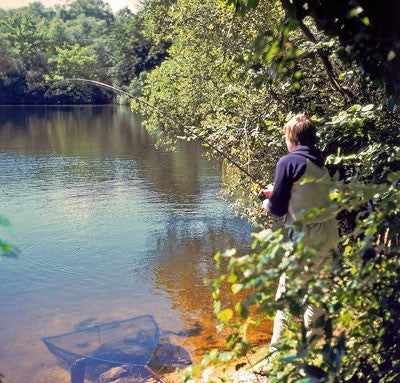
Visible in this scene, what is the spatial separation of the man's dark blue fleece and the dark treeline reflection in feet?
37.9

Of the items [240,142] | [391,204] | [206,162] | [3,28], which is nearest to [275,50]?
[391,204]

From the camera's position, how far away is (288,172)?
362cm

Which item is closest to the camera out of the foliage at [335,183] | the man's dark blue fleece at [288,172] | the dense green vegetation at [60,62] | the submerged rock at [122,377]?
the foliage at [335,183]

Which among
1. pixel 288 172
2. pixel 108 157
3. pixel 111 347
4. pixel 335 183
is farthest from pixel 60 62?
pixel 335 183

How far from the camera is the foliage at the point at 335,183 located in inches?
72.4

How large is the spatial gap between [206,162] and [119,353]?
51.1 feet

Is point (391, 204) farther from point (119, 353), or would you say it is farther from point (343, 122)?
point (119, 353)

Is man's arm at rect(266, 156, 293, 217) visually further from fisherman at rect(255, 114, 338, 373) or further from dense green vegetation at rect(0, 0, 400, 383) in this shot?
dense green vegetation at rect(0, 0, 400, 383)

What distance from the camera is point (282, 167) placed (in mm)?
3625

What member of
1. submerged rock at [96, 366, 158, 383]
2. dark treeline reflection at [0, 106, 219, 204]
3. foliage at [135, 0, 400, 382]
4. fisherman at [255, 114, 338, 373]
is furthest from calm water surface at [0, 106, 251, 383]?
fisherman at [255, 114, 338, 373]

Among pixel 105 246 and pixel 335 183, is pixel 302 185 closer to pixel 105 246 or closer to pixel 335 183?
pixel 335 183

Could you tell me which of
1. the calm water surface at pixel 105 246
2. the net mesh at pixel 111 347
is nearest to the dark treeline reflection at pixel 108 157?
the calm water surface at pixel 105 246

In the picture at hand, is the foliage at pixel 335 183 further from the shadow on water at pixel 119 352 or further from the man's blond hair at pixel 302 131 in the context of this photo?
the shadow on water at pixel 119 352

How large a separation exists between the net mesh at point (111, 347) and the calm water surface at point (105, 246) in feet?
1.09
